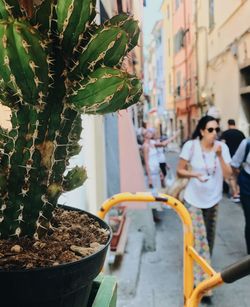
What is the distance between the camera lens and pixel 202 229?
14.2 feet

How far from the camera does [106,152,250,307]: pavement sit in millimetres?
4243

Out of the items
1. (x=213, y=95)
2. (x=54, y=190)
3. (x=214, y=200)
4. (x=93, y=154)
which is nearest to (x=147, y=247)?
(x=214, y=200)

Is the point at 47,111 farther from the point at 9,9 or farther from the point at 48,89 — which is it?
the point at 9,9

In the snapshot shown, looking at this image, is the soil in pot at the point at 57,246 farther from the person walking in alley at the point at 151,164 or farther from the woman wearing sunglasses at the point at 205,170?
the person walking in alley at the point at 151,164

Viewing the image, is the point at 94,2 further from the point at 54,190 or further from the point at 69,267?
the point at 69,267

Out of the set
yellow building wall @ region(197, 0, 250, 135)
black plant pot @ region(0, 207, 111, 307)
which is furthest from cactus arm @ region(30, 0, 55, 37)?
yellow building wall @ region(197, 0, 250, 135)

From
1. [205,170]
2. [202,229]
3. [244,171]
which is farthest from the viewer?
[244,171]

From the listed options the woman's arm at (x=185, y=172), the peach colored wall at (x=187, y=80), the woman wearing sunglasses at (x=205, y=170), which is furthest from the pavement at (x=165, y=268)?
the peach colored wall at (x=187, y=80)

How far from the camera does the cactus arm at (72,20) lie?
1.13 m

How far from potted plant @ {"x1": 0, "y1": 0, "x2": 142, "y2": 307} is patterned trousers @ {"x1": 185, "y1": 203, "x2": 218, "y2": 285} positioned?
3.04 meters

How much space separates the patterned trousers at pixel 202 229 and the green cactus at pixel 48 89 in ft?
10.2

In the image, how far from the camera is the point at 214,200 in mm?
4520

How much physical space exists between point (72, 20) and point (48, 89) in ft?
0.56

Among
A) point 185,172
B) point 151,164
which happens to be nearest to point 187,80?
point 151,164
